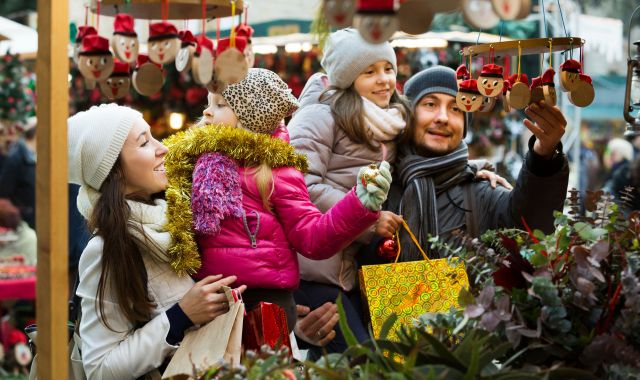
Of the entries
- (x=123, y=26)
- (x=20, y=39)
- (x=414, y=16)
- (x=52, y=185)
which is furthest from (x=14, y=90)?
(x=414, y=16)

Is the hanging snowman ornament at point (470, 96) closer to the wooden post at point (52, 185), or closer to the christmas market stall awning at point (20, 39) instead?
the wooden post at point (52, 185)

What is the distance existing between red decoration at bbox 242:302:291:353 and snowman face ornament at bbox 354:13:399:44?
40.6 inches

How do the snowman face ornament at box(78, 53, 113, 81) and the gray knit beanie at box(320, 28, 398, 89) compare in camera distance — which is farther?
the gray knit beanie at box(320, 28, 398, 89)

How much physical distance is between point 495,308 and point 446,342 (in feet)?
0.48

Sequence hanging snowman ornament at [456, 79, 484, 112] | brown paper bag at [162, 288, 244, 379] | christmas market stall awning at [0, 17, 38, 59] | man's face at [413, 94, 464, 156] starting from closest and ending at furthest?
brown paper bag at [162, 288, 244, 379], hanging snowman ornament at [456, 79, 484, 112], man's face at [413, 94, 464, 156], christmas market stall awning at [0, 17, 38, 59]

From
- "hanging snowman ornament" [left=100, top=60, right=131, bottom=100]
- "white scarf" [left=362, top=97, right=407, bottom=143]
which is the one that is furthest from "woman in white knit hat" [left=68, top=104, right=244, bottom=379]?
"white scarf" [left=362, top=97, right=407, bottom=143]

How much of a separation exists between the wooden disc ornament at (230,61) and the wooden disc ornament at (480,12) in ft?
1.69

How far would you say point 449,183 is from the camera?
10.6ft

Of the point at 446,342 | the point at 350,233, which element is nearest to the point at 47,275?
the point at 446,342

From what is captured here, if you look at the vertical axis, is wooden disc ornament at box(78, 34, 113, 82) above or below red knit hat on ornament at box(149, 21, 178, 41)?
below

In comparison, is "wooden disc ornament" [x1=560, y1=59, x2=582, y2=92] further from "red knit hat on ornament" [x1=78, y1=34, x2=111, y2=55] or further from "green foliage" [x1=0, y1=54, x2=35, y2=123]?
"green foliage" [x1=0, y1=54, x2=35, y2=123]

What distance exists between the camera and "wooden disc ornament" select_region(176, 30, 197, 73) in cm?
200

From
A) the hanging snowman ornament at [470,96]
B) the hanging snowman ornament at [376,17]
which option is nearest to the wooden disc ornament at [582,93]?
the hanging snowman ornament at [470,96]

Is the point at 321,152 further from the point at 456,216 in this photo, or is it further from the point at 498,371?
the point at 498,371
